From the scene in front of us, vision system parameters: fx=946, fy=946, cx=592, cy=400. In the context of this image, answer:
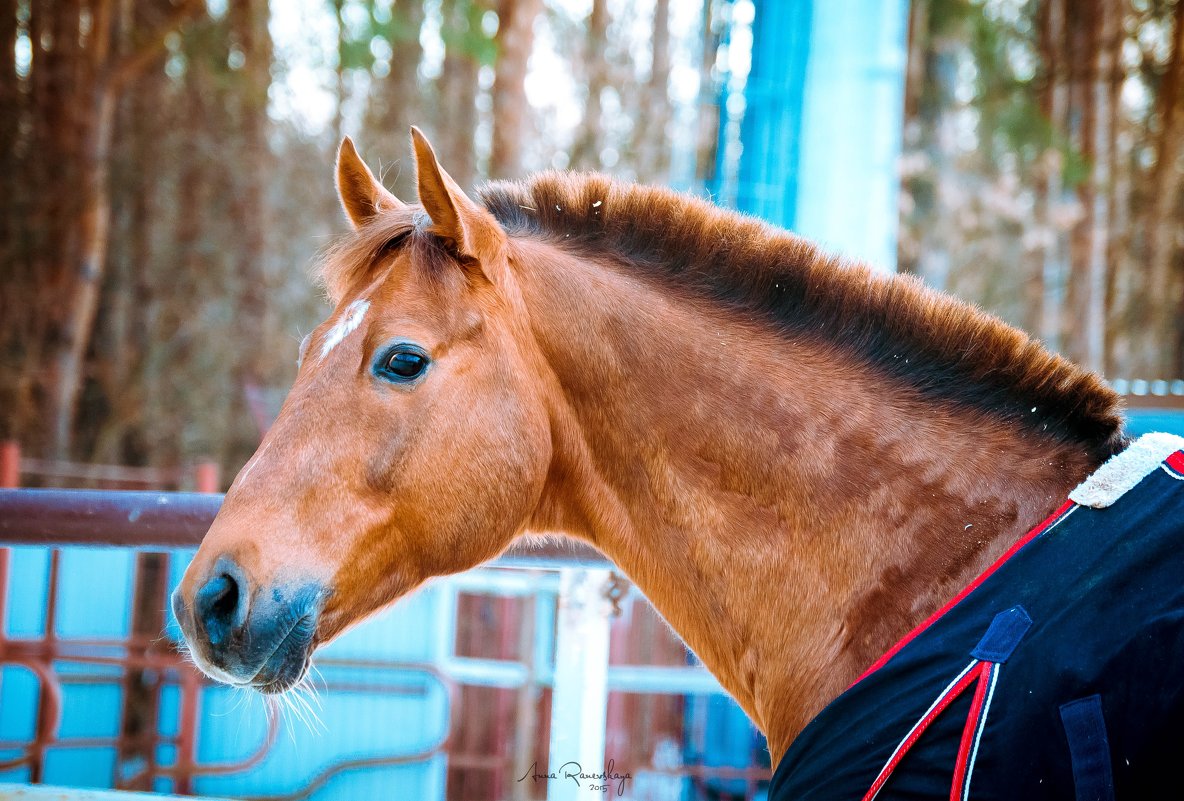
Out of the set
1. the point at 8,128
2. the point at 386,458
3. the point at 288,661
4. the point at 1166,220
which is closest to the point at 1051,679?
the point at 386,458

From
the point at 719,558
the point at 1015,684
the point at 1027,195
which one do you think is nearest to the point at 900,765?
the point at 1015,684

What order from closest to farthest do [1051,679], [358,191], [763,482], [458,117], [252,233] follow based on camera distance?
[1051,679]
[763,482]
[358,191]
[252,233]
[458,117]

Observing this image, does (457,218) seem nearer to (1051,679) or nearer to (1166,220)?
(1051,679)

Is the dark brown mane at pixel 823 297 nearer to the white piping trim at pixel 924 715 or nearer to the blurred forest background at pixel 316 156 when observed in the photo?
the white piping trim at pixel 924 715

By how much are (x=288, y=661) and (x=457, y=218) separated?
997 mm

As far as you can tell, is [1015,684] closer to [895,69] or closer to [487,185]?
[487,185]

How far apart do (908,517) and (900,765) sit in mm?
486

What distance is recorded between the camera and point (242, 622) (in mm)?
1831

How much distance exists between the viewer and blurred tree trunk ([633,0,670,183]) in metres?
16.8

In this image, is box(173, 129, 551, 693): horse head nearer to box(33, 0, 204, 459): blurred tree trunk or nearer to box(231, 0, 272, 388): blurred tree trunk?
box(33, 0, 204, 459): blurred tree trunk

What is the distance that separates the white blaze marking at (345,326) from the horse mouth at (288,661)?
588 mm

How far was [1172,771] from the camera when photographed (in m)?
1.46

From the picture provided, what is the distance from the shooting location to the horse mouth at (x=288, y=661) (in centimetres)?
188

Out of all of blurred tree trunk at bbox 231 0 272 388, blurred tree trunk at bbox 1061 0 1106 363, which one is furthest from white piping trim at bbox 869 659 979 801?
blurred tree trunk at bbox 1061 0 1106 363
